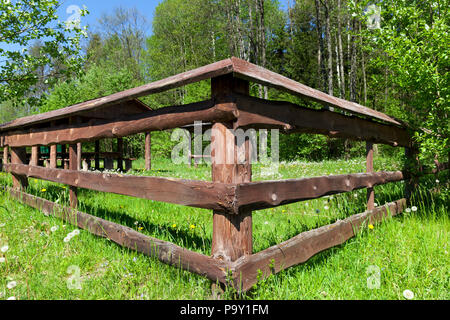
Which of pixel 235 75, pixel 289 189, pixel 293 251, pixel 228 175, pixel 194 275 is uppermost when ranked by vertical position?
pixel 235 75

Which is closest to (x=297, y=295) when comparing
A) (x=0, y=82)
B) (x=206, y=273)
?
(x=206, y=273)

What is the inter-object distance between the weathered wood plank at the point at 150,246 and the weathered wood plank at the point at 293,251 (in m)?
0.13

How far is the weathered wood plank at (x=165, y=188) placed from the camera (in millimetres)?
1933

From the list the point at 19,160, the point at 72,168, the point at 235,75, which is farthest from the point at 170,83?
the point at 19,160

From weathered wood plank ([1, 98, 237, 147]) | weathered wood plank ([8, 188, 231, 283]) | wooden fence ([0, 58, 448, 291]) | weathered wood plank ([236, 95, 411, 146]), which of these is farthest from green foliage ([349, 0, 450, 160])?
weathered wood plank ([8, 188, 231, 283])

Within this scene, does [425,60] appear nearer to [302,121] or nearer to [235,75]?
[302,121]

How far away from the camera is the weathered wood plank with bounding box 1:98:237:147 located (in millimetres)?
2021

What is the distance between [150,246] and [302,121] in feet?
5.41

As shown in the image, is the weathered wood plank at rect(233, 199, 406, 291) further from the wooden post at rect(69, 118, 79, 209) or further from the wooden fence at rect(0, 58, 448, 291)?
the wooden post at rect(69, 118, 79, 209)

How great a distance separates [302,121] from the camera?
2.56 metres

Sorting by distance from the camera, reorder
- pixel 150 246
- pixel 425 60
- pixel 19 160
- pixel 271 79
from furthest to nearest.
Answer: pixel 19 160
pixel 425 60
pixel 150 246
pixel 271 79

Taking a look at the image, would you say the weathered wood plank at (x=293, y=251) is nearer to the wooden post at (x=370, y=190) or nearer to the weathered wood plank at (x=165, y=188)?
the wooden post at (x=370, y=190)
